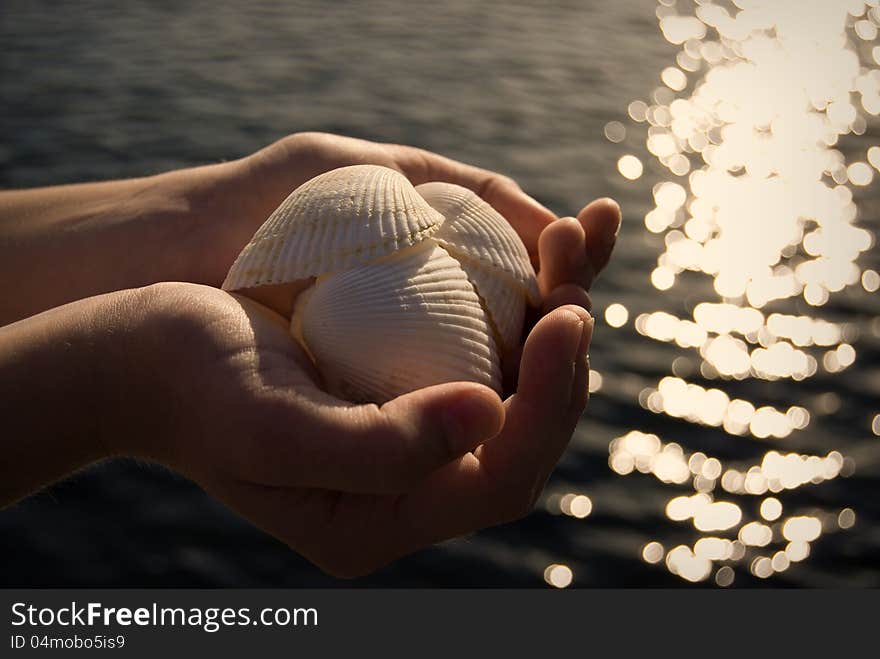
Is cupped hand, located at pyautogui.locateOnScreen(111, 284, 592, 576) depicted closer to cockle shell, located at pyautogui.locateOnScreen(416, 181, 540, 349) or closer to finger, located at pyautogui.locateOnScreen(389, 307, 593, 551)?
finger, located at pyautogui.locateOnScreen(389, 307, 593, 551)

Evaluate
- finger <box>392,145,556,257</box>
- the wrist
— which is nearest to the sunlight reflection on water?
finger <box>392,145,556,257</box>

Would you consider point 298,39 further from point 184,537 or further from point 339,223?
point 339,223

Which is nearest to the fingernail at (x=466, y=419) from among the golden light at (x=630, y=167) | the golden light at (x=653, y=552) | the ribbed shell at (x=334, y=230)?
the ribbed shell at (x=334, y=230)

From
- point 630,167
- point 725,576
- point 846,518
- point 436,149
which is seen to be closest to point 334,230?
point 725,576

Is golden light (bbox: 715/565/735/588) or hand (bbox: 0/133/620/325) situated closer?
hand (bbox: 0/133/620/325)

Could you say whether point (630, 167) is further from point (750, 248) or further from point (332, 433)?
point (332, 433)

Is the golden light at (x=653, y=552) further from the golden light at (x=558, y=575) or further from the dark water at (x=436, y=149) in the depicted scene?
the golden light at (x=558, y=575)
